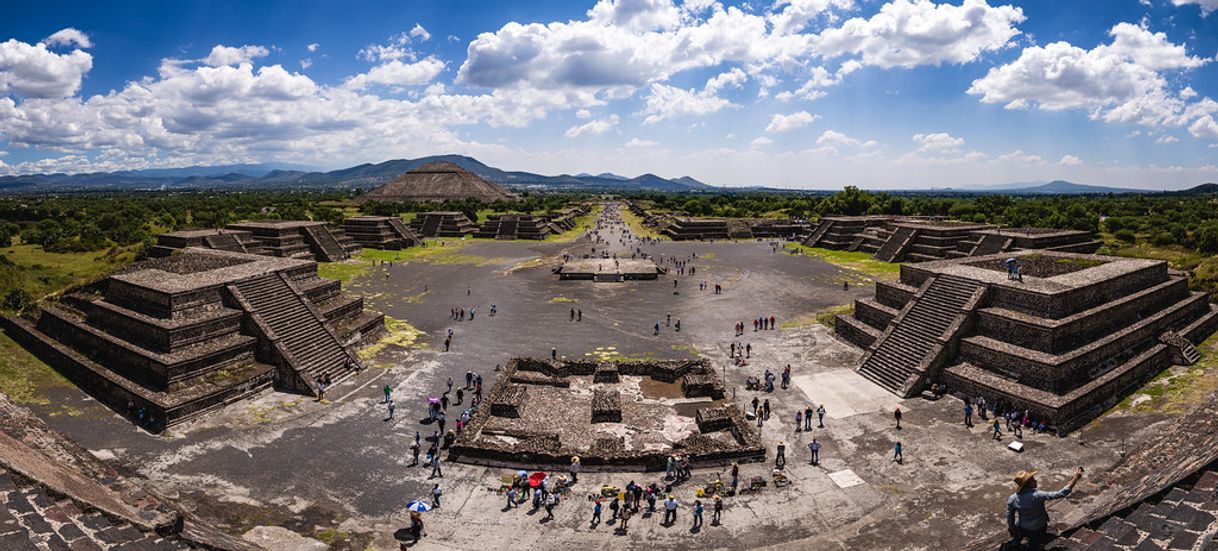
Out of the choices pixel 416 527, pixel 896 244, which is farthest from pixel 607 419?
pixel 896 244

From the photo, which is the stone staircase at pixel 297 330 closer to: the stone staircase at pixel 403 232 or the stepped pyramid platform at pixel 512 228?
the stone staircase at pixel 403 232

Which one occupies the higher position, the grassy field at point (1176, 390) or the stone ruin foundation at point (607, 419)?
the grassy field at point (1176, 390)

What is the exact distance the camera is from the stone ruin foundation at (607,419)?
62.6 feet

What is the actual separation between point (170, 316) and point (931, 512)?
29644 mm

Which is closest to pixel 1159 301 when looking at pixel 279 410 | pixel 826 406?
pixel 826 406

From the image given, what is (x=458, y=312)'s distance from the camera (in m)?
38.8

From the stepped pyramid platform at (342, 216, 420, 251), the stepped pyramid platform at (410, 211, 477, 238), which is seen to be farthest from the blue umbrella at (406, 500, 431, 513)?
the stepped pyramid platform at (410, 211, 477, 238)

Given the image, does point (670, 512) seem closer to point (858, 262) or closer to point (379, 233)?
point (858, 262)

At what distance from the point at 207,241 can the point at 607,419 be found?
155 feet

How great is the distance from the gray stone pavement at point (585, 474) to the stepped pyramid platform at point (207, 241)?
31.0 metres

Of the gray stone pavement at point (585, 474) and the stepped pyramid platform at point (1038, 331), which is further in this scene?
the stepped pyramid platform at point (1038, 331)

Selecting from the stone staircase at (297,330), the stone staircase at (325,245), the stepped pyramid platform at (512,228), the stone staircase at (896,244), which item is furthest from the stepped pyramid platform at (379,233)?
the stone staircase at (896,244)

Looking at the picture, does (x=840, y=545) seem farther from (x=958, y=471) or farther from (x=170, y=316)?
(x=170, y=316)

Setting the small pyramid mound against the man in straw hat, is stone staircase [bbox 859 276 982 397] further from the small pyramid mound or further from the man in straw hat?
the small pyramid mound
